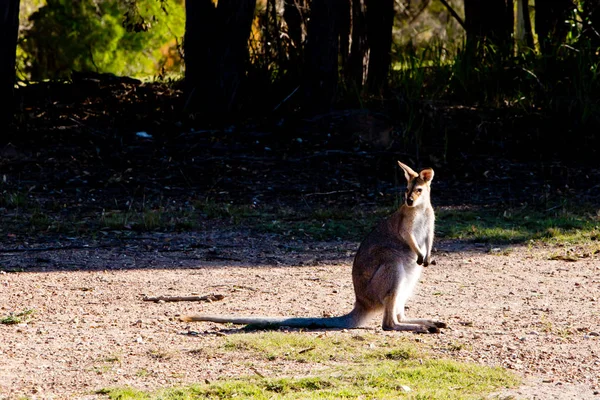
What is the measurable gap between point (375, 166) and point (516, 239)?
3033 mm

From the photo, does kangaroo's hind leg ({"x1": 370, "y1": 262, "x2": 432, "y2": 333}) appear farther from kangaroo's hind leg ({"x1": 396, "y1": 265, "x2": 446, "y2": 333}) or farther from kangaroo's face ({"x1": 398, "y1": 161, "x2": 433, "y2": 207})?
kangaroo's face ({"x1": 398, "y1": 161, "x2": 433, "y2": 207})

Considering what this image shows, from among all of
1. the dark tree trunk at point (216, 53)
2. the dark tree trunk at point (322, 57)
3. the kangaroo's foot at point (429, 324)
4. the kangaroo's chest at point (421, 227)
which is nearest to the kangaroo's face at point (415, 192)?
the kangaroo's chest at point (421, 227)

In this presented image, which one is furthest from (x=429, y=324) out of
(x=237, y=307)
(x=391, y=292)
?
(x=237, y=307)

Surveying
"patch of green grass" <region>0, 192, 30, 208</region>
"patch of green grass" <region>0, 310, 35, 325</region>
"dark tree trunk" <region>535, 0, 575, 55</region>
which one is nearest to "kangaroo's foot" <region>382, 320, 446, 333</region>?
"patch of green grass" <region>0, 310, 35, 325</region>

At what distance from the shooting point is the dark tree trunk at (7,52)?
39.9 ft

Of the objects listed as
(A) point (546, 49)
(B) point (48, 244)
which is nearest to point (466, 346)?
(B) point (48, 244)

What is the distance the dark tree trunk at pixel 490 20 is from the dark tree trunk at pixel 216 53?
11.0ft

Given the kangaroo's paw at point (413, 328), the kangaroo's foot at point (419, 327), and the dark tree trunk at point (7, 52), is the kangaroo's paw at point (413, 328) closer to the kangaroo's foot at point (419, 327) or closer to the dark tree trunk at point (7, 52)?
the kangaroo's foot at point (419, 327)

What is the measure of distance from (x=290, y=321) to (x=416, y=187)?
3.78 feet

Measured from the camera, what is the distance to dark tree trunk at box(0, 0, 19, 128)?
39.9 feet

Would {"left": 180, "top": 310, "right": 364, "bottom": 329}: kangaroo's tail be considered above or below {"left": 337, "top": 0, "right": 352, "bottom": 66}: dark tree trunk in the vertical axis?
below

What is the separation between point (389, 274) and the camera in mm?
5941

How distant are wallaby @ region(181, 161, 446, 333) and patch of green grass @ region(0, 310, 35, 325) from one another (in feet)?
3.46

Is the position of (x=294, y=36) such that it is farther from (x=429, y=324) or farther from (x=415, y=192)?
(x=429, y=324)
